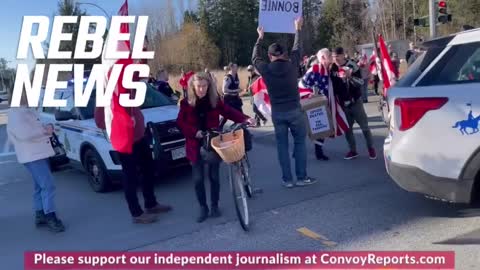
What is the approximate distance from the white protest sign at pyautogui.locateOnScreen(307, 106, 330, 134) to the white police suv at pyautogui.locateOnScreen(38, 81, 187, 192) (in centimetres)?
195

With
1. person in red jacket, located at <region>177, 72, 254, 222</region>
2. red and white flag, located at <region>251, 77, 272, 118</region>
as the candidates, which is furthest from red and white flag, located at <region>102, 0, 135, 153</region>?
red and white flag, located at <region>251, 77, 272, 118</region>

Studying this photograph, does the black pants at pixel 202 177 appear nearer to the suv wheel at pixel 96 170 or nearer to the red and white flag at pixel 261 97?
the suv wheel at pixel 96 170

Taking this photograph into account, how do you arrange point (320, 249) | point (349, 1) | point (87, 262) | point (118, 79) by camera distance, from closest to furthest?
point (320, 249) → point (87, 262) → point (118, 79) → point (349, 1)

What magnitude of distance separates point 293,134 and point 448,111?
2.49m

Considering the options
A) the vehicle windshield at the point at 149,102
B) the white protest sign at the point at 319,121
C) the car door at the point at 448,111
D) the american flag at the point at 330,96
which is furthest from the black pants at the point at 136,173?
the american flag at the point at 330,96

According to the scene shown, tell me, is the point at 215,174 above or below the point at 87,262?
above

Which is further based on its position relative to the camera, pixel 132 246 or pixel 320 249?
pixel 132 246

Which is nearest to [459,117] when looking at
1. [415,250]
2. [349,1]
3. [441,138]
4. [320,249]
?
[441,138]

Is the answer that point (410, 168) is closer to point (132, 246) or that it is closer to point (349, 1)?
point (132, 246)

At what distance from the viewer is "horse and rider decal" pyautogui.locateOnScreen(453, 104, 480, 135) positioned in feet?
13.5

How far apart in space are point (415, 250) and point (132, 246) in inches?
105

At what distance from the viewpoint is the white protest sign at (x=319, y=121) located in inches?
299

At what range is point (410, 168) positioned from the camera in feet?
14.9

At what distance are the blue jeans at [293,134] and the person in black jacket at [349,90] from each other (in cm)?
146
